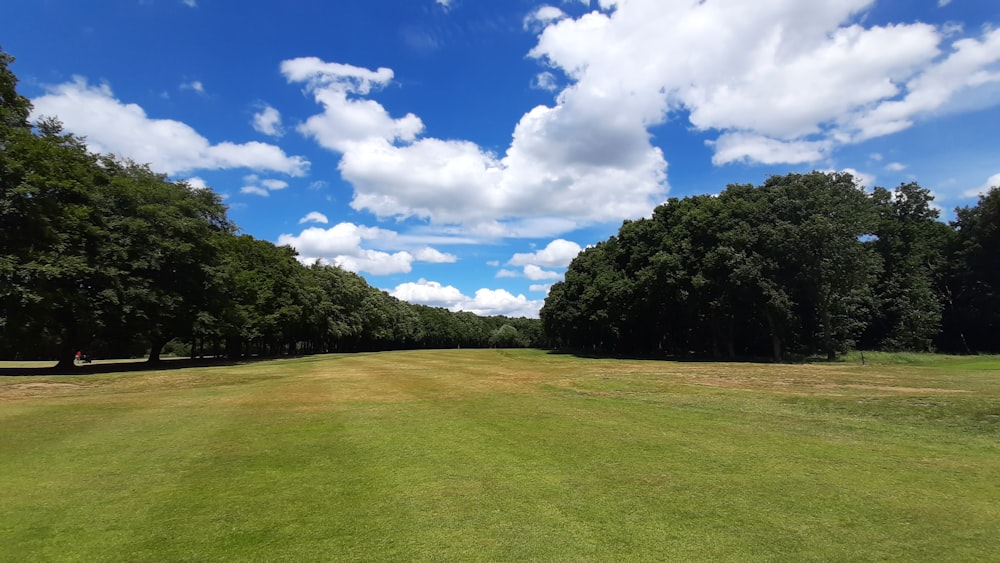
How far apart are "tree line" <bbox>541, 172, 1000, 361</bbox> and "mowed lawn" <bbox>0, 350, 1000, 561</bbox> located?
3348cm

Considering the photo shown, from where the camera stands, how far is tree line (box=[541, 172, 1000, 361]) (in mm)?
50875

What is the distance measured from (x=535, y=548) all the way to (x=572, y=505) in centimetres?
170

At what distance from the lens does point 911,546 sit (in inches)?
248

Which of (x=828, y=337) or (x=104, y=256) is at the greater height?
(x=104, y=256)

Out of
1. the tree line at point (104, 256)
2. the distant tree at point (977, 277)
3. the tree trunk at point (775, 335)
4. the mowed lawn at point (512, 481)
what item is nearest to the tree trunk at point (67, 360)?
the tree line at point (104, 256)

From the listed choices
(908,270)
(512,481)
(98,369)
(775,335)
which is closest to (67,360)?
(98,369)

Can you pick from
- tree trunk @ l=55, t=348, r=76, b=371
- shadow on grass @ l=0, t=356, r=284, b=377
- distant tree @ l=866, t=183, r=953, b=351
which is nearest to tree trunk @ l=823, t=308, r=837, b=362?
distant tree @ l=866, t=183, r=953, b=351

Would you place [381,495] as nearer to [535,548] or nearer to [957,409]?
[535,548]

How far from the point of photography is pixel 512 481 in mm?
9242

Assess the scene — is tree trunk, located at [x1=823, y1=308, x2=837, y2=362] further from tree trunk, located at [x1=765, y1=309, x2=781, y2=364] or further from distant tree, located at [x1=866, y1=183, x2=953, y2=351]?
distant tree, located at [x1=866, y1=183, x2=953, y2=351]

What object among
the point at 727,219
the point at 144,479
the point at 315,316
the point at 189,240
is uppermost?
the point at 727,219

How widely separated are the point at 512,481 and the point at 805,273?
5010cm

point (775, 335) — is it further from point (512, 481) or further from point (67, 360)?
point (67, 360)

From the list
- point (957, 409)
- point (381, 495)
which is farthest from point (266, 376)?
point (957, 409)
